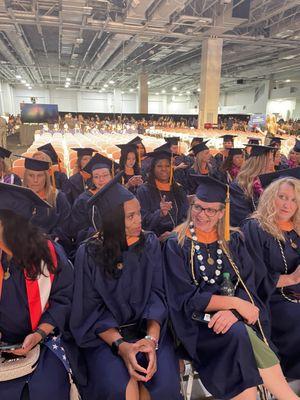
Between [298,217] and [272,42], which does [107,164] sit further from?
[272,42]

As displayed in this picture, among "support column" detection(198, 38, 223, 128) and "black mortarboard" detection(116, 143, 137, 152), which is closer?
"black mortarboard" detection(116, 143, 137, 152)

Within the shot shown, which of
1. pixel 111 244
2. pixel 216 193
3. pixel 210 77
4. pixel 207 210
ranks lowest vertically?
pixel 111 244

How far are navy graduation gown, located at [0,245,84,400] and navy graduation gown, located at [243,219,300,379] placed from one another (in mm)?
1337

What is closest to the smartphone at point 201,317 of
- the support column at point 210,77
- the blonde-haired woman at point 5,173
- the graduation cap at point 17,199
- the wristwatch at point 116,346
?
the wristwatch at point 116,346

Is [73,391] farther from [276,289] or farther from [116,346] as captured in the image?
[276,289]

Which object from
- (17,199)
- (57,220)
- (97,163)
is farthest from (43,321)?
(97,163)

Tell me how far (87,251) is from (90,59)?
21.4 m

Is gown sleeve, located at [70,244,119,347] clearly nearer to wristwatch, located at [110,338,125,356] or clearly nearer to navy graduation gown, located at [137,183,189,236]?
wristwatch, located at [110,338,125,356]

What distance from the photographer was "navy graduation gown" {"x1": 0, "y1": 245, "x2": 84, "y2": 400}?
1715mm

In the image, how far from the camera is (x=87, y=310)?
6.77 ft

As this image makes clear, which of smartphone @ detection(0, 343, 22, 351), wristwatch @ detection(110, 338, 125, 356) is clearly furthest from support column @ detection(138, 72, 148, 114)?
smartphone @ detection(0, 343, 22, 351)

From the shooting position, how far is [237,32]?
14.1m

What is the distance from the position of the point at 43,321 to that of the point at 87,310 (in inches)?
10.7

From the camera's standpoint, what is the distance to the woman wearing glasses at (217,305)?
1.90m
